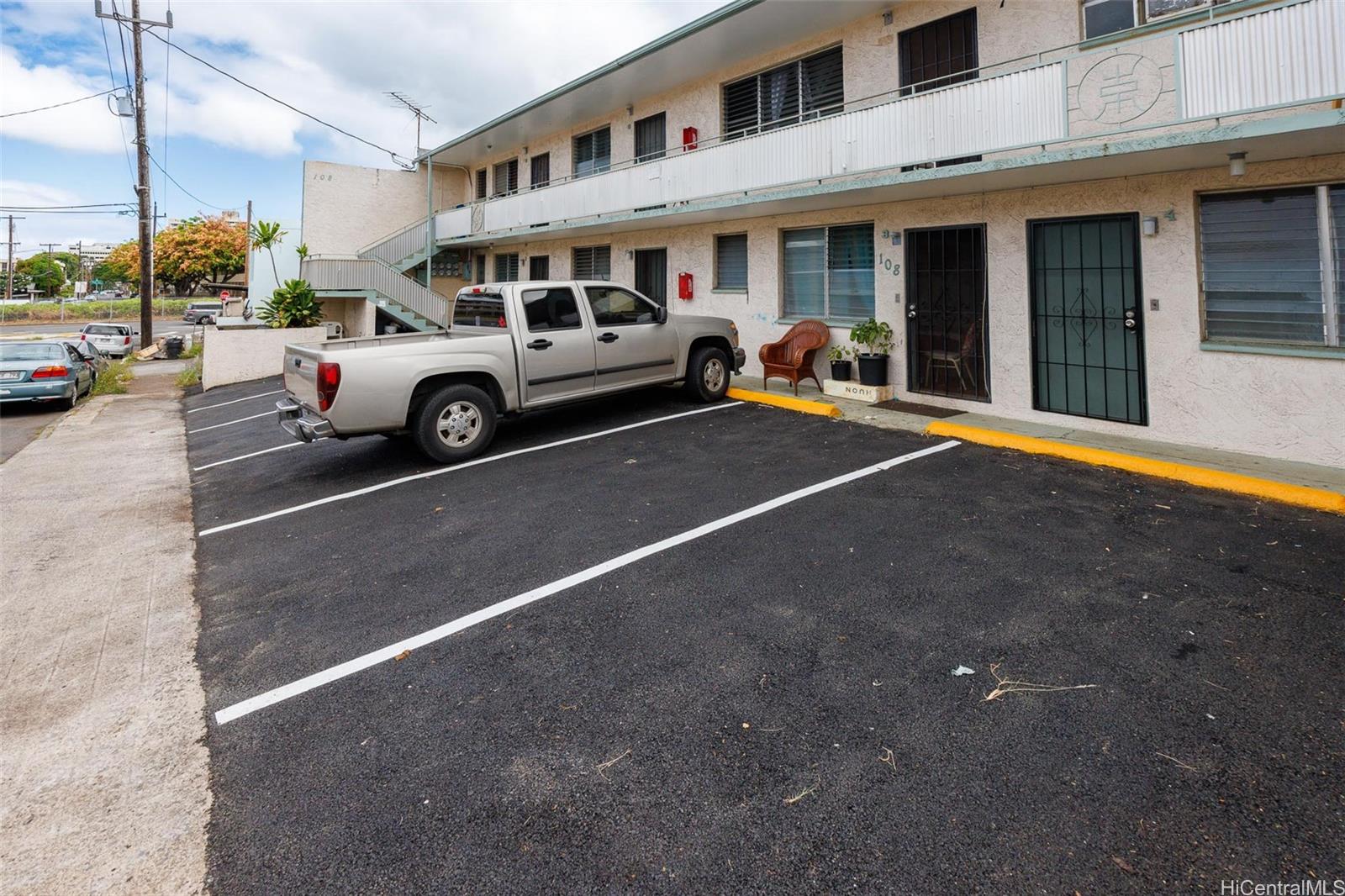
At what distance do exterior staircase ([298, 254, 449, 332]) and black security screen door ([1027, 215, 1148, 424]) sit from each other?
1517 centimetres

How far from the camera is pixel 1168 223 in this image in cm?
743

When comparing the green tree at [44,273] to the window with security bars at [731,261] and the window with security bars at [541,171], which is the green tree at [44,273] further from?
the window with security bars at [731,261]

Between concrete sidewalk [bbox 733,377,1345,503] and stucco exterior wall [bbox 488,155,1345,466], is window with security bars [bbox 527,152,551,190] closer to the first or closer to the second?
stucco exterior wall [bbox 488,155,1345,466]

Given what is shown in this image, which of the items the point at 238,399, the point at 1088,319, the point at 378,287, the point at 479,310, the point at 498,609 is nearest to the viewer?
the point at 498,609

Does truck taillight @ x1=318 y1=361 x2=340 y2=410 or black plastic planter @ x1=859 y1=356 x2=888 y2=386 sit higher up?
black plastic planter @ x1=859 y1=356 x2=888 y2=386

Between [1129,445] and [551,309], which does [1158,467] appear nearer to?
[1129,445]

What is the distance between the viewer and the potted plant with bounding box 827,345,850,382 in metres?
10.7

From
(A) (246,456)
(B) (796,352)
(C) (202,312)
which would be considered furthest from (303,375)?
(C) (202,312)

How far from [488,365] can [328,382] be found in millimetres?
1672

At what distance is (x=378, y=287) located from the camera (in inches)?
736

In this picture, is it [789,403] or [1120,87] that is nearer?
[1120,87]

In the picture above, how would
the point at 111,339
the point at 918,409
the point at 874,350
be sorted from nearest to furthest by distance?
the point at 918,409
the point at 874,350
the point at 111,339

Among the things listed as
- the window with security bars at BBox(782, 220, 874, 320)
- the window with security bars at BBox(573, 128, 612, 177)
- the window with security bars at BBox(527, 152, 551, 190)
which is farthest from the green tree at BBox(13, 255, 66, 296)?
the window with security bars at BBox(782, 220, 874, 320)

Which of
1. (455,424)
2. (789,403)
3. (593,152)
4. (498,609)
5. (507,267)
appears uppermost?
(593,152)
